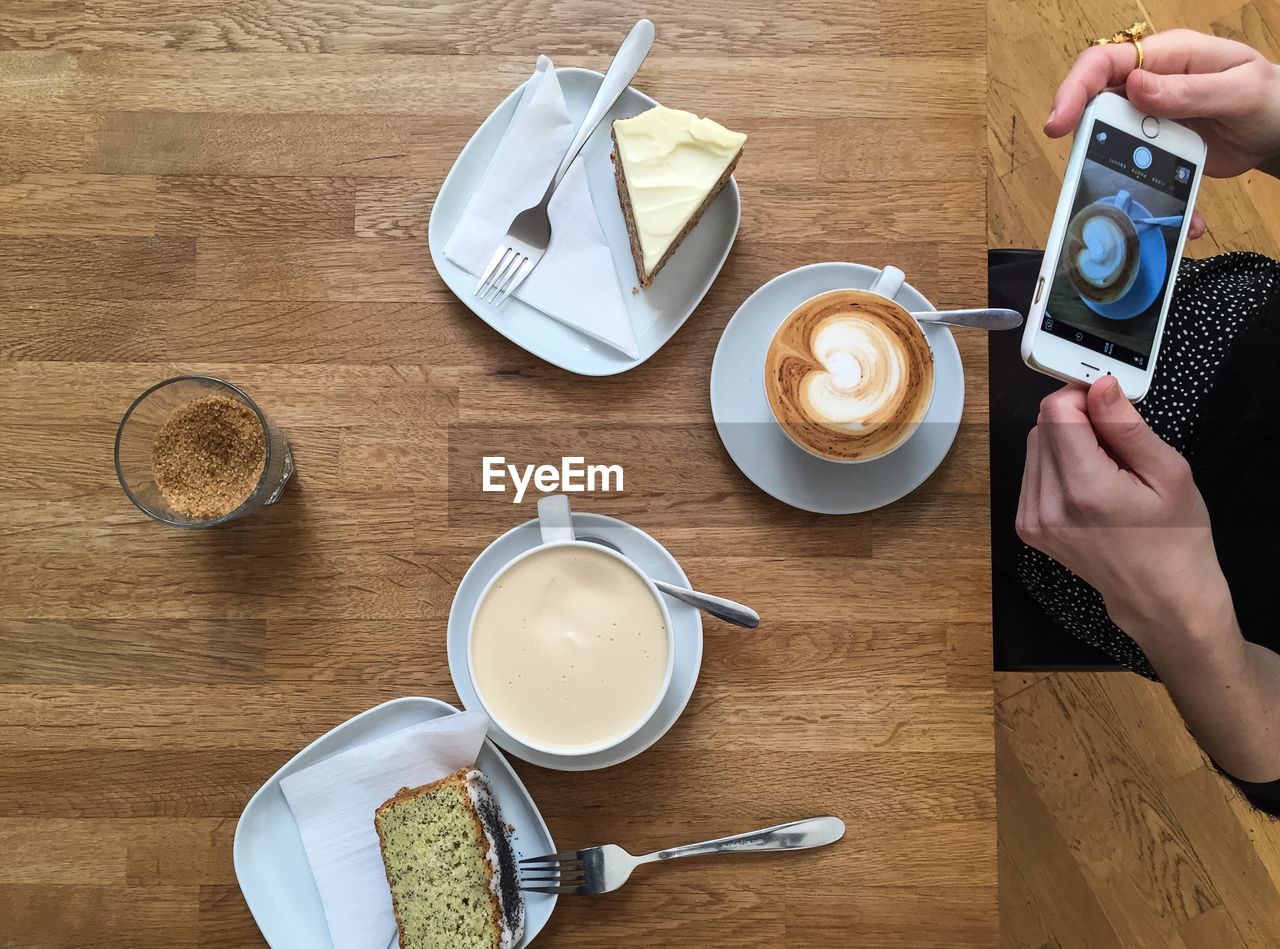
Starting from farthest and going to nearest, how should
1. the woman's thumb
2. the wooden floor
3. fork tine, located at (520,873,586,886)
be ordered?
1. the wooden floor
2. fork tine, located at (520,873,586,886)
3. the woman's thumb

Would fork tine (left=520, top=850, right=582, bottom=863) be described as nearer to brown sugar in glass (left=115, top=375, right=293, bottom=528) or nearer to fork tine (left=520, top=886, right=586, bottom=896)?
fork tine (left=520, top=886, right=586, bottom=896)

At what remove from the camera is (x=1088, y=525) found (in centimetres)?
109

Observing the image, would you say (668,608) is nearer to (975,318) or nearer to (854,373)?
(854,373)

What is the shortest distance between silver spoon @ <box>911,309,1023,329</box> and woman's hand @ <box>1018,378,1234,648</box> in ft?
0.37

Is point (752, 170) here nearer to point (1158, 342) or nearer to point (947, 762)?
point (1158, 342)

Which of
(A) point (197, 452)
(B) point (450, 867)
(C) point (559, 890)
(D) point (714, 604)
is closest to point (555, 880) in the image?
(C) point (559, 890)

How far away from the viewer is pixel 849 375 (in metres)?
1.18

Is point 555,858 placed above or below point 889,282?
below

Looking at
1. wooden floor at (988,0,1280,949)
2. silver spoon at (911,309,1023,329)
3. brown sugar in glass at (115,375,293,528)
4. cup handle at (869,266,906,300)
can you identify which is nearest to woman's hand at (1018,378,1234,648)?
silver spoon at (911,309,1023,329)

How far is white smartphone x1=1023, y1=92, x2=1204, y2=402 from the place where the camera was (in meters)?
1.12

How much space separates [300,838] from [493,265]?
785 millimetres

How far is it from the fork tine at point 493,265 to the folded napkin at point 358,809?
56 centimetres

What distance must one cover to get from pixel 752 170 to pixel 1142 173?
0.48 m

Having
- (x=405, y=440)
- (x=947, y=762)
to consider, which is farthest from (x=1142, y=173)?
(x=405, y=440)
